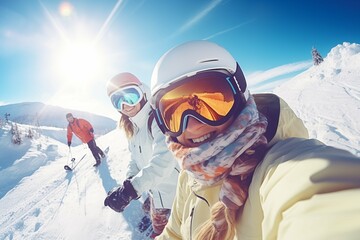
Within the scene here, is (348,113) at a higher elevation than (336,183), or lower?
lower

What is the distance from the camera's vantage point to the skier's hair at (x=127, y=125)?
11.3 ft

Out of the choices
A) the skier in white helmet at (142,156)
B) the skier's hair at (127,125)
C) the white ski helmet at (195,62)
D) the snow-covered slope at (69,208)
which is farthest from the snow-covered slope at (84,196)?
the white ski helmet at (195,62)

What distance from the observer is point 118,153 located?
834cm

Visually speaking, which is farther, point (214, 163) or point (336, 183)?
point (214, 163)

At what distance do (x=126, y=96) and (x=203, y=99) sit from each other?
218 centimetres

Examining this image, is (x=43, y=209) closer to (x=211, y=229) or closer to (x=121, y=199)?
(x=121, y=199)

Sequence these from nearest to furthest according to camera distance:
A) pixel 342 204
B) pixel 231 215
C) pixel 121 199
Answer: pixel 342 204 < pixel 231 215 < pixel 121 199

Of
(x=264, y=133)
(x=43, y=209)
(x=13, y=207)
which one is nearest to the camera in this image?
(x=264, y=133)

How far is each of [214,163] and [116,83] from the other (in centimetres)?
289

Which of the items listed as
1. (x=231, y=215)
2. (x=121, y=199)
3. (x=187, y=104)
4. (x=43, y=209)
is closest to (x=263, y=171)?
(x=231, y=215)

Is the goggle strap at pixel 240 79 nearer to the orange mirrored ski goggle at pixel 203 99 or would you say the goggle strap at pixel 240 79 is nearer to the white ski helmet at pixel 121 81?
the orange mirrored ski goggle at pixel 203 99

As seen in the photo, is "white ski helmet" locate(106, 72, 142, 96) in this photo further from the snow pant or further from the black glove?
the snow pant

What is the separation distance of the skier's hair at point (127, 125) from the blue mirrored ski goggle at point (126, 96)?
0.53 feet

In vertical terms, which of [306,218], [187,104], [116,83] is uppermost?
[116,83]
